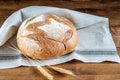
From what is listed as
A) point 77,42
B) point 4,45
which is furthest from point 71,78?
point 4,45

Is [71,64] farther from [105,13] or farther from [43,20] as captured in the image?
[105,13]
